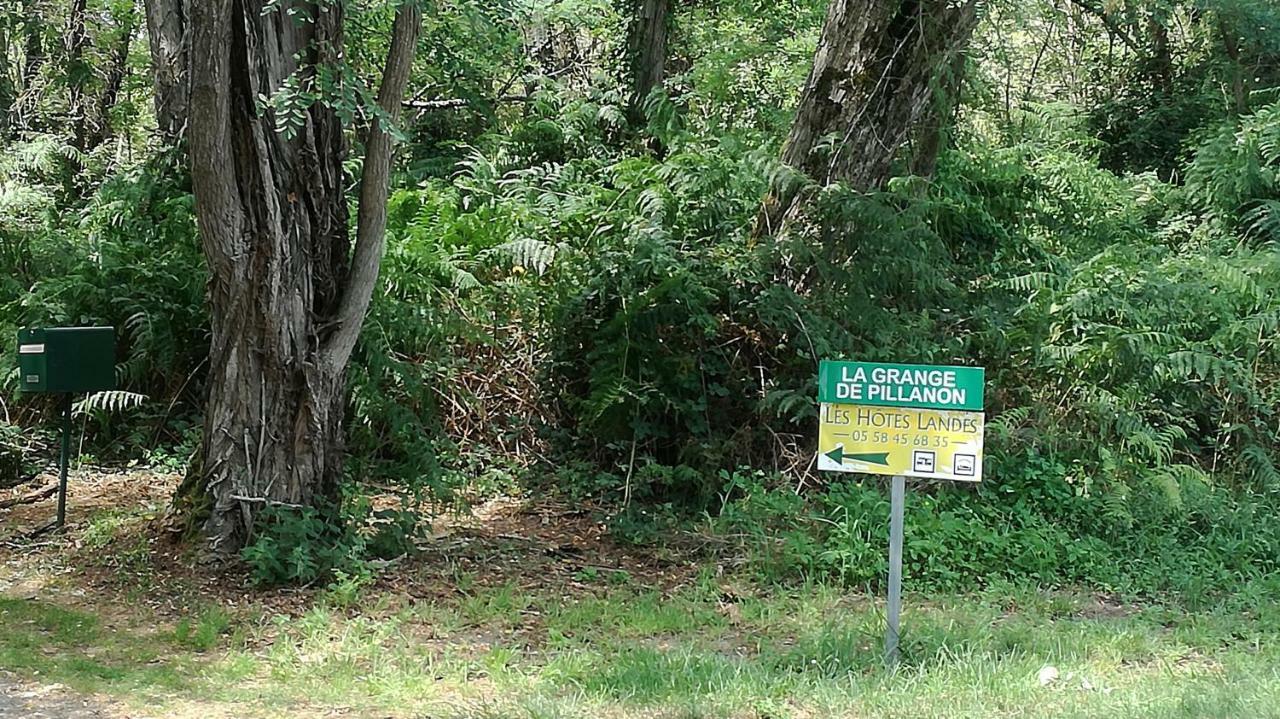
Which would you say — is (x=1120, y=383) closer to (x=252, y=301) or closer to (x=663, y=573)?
(x=663, y=573)

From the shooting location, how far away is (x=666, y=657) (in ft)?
17.5

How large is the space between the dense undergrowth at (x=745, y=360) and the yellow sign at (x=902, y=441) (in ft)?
5.59

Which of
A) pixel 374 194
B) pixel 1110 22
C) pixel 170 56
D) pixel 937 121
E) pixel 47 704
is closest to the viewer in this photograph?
pixel 47 704

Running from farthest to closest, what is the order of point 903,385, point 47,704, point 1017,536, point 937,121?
point 937,121, point 1017,536, point 903,385, point 47,704

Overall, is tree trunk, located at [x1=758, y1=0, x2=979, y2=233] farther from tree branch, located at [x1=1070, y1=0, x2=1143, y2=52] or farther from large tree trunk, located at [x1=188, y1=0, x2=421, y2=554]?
large tree trunk, located at [x1=188, y1=0, x2=421, y2=554]

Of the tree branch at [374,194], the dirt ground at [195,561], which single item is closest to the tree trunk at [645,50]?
the dirt ground at [195,561]

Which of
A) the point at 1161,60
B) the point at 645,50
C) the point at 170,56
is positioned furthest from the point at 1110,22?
the point at 170,56

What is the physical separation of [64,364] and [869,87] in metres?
6.45

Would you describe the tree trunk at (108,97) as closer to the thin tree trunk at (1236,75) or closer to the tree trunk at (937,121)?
the tree trunk at (937,121)

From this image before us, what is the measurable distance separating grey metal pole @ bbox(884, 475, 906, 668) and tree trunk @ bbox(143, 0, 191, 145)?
4270 mm

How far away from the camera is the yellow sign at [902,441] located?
5.18 m

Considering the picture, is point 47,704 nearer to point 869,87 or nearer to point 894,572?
point 894,572

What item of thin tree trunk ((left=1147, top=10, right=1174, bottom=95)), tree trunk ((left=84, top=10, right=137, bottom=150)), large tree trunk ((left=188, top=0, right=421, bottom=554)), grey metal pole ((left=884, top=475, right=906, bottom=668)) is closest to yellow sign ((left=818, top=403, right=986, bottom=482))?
grey metal pole ((left=884, top=475, right=906, bottom=668))

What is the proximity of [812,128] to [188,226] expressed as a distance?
5496 millimetres
